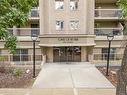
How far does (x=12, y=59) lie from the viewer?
35.0 m

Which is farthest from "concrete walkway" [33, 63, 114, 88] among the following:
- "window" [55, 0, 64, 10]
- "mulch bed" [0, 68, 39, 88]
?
"window" [55, 0, 64, 10]

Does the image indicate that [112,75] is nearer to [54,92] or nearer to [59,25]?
[54,92]

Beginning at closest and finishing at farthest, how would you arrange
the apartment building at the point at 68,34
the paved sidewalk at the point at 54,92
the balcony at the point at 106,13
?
the paved sidewalk at the point at 54,92 < the apartment building at the point at 68,34 < the balcony at the point at 106,13

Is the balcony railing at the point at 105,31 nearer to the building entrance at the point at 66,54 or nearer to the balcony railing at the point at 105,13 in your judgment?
the balcony railing at the point at 105,13

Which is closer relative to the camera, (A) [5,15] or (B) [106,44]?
(A) [5,15]

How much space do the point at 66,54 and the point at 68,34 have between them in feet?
8.80

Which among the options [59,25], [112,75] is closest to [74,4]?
[59,25]

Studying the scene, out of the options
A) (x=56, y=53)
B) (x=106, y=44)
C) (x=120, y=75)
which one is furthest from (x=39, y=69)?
(x=120, y=75)

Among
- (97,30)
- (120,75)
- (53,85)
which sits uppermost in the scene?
(97,30)

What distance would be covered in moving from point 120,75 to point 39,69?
19.1m

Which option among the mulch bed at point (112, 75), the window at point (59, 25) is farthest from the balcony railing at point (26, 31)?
the mulch bed at point (112, 75)

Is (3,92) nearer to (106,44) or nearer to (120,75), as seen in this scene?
(120,75)

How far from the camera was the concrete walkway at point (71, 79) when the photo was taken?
20.3m

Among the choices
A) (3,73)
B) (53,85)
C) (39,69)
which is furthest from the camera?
(39,69)
